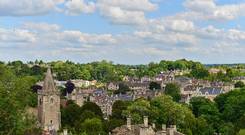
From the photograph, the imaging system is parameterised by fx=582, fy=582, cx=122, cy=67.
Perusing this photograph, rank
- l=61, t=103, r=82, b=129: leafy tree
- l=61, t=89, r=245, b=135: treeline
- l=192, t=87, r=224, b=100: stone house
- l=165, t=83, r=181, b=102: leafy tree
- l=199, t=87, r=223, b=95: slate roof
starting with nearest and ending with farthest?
l=61, t=89, r=245, b=135: treeline, l=61, t=103, r=82, b=129: leafy tree, l=165, t=83, r=181, b=102: leafy tree, l=192, t=87, r=224, b=100: stone house, l=199, t=87, r=223, b=95: slate roof

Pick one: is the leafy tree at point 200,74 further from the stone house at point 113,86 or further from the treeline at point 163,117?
the treeline at point 163,117

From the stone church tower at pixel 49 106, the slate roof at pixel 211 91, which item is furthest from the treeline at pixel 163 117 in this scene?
the slate roof at pixel 211 91

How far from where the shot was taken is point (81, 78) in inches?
7505

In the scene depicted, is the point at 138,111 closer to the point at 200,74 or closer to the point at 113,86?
the point at 113,86

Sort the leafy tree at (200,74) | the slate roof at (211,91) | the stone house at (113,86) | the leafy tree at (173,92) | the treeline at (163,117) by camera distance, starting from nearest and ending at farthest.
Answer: the treeline at (163,117)
the leafy tree at (173,92)
the slate roof at (211,91)
the stone house at (113,86)
the leafy tree at (200,74)

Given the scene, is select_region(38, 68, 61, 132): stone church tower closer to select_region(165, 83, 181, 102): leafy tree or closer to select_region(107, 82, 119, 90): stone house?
select_region(165, 83, 181, 102): leafy tree

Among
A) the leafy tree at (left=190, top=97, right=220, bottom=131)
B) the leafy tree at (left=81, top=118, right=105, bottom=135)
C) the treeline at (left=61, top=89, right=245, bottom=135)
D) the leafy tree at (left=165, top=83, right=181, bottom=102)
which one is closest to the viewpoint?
the leafy tree at (left=81, top=118, right=105, bottom=135)

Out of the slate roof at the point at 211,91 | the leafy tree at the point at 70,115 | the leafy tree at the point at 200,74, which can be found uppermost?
the leafy tree at the point at 200,74

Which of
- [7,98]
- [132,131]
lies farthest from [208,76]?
[7,98]

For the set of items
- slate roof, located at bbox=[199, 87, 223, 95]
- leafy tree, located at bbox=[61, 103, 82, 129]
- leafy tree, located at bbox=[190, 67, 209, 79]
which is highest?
leafy tree, located at bbox=[190, 67, 209, 79]

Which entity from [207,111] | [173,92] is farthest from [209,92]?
[207,111]

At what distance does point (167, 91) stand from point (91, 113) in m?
52.8

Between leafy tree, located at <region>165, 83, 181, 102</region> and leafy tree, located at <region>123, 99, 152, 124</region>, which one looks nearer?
leafy tree, located at <region>123, 99, 152, 124</region>

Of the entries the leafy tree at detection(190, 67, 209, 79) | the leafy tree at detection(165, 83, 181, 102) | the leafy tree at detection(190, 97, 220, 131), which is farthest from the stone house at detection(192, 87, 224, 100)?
the leafy tree at detection(190, 67, 209, 79)
